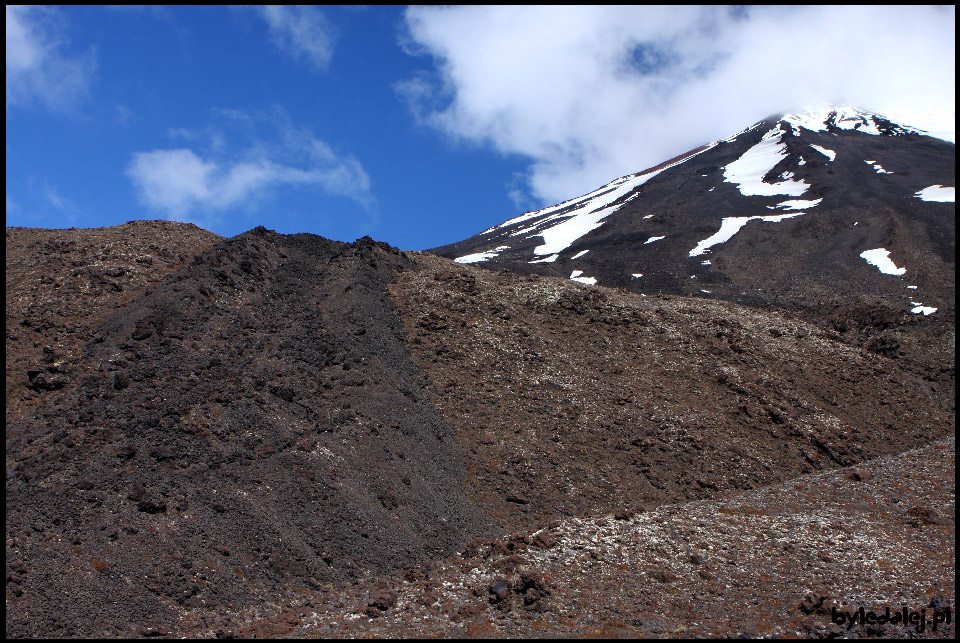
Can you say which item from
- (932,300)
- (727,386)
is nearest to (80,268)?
(727,386)

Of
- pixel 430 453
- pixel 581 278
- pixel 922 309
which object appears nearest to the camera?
pixel 430 453

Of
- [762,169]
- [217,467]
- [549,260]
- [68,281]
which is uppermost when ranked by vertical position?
Answer: [762,169]

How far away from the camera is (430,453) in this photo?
1641 centimetres

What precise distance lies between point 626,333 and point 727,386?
404 cm

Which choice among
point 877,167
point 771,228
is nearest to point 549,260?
point 771,228

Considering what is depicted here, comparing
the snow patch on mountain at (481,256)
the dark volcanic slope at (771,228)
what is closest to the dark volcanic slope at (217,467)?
the dark volcanic slope at (771,228)

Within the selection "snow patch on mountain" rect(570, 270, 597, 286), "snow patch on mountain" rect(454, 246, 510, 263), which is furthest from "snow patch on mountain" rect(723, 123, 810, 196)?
"snow patch on mountain" rect(570, 270, 597, 286)

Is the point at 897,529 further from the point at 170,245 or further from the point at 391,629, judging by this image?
the point at 170,245

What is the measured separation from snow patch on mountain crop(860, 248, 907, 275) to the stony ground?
11.5 metres

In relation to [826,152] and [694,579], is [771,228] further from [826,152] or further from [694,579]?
[694,579]

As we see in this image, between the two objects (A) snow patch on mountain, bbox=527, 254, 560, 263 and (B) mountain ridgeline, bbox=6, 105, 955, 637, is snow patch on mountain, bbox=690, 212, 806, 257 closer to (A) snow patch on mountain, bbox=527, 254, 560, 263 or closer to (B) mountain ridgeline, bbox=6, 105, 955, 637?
(A) snow patch on mountain, bbox=527, 254, 560, 263

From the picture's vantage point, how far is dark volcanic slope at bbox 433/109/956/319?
36.8 metres

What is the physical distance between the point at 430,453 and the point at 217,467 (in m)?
5.16

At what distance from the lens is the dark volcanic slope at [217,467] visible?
1038cm
